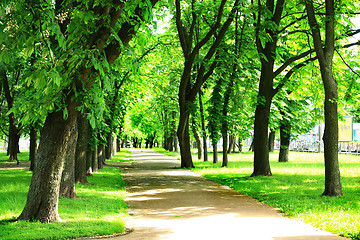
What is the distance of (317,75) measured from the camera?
63.6 ft

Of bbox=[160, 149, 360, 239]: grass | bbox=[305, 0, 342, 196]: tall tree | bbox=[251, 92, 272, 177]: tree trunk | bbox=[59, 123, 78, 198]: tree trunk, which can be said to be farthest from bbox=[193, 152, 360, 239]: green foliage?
bbox=[59, 123, 78, 198]: tree trunk

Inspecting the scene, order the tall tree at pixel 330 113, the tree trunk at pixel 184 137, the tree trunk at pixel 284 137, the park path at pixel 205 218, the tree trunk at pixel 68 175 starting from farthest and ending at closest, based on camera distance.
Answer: the tree trunk at pixel 284 137 → the tree trunk at pixel 184 137 → the tall tree at pixel 330 113 → the tree trunk at pixel 68 175 → the park path at pixel 205 218

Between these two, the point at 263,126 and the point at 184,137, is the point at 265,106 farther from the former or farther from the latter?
the point at 184,137

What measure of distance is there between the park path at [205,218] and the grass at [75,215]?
1.36ft

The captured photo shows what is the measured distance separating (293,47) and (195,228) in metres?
16.5

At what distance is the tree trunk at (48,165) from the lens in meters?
7.91

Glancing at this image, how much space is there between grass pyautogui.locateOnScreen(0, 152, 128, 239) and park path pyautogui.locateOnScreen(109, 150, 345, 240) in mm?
415

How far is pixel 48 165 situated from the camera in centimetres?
793

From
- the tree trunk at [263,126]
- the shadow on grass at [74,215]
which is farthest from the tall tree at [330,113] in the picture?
the shadow on grass at [74,215]

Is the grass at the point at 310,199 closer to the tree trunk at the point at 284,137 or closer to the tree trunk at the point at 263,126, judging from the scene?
the tree trunk at the point at 263,126

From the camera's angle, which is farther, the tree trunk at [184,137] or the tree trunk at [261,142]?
the tree trunk at [184,137]

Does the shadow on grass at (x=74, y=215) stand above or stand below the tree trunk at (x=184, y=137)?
below

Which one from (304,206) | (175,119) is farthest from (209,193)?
(175,119)

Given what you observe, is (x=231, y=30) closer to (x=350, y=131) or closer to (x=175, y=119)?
(x=175, y=119)
